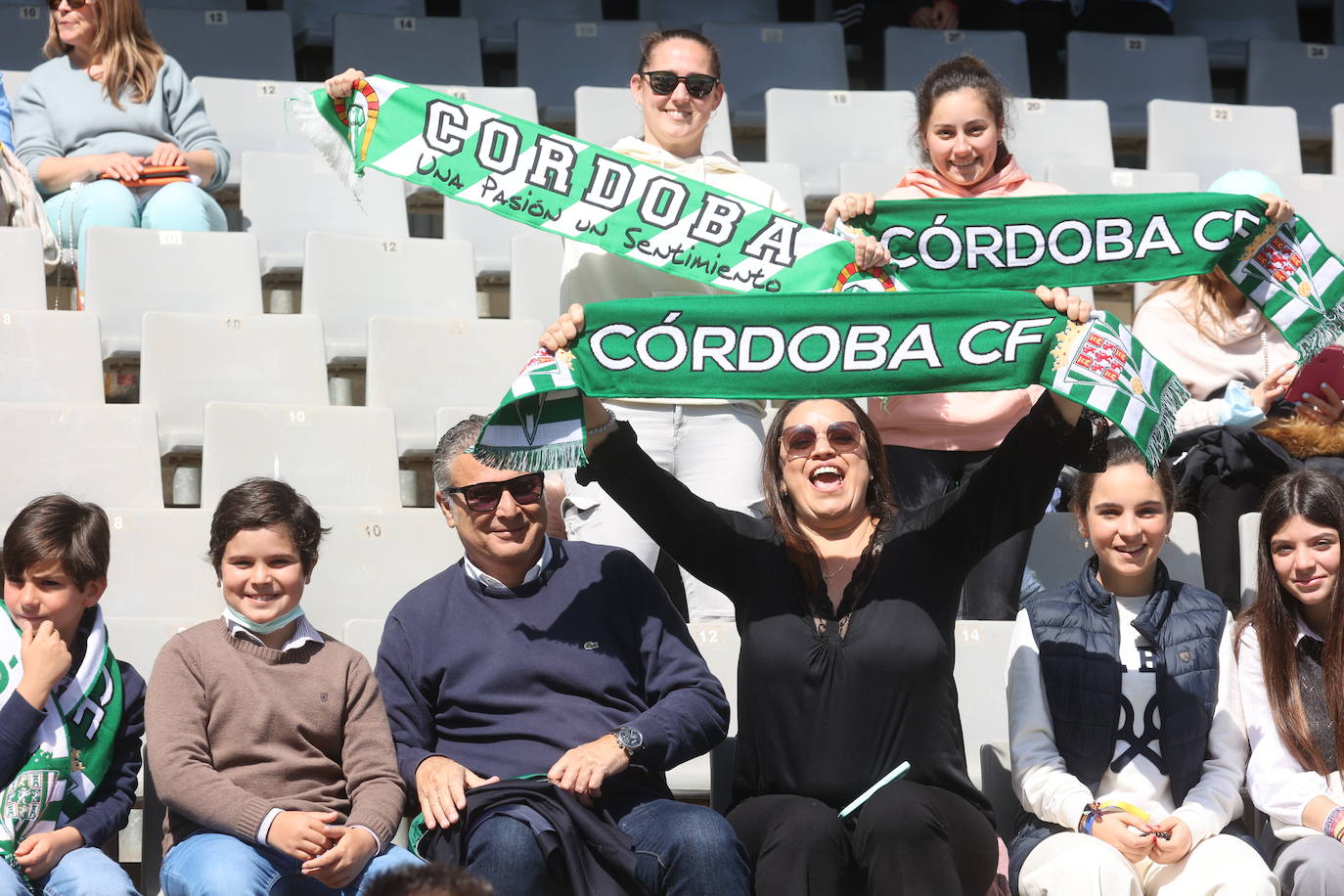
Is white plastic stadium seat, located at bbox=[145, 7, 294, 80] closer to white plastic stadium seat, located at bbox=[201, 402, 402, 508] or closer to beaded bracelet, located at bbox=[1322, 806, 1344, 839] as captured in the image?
white plastic stadium seat, located at bbox=[201, 402, 402, 508]

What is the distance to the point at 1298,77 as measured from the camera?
720 cm

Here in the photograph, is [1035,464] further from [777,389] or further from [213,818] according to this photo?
[213,818]

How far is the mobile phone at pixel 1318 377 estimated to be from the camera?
4059 mm

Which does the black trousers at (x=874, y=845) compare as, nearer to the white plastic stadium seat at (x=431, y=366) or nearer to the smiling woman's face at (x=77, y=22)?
the white plastic stadium seat at (x=431, y=366)

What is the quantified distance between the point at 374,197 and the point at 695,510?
10.0 feet

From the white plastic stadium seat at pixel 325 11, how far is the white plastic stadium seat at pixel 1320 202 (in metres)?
3.56

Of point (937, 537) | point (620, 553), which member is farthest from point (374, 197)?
point (937, 537)

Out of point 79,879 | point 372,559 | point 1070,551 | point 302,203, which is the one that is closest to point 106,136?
point 302,203

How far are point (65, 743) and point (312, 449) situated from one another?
146 centimetres

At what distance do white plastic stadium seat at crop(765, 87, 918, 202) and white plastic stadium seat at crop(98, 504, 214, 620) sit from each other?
314 cm

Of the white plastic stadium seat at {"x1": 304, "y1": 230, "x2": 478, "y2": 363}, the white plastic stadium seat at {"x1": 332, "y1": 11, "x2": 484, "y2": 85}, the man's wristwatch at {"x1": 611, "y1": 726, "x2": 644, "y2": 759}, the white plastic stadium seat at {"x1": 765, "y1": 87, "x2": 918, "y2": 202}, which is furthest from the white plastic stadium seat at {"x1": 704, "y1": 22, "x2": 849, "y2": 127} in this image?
the man's wristwatch at {"x1": 611, "y1": 726, "x2": 644, "y2": 759}

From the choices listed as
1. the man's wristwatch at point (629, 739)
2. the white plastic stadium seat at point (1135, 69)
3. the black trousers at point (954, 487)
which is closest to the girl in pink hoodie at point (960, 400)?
the black trousers at point (954, 487)

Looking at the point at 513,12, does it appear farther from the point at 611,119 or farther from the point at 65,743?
the point at 65,743

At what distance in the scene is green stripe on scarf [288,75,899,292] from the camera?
3.59 meters
